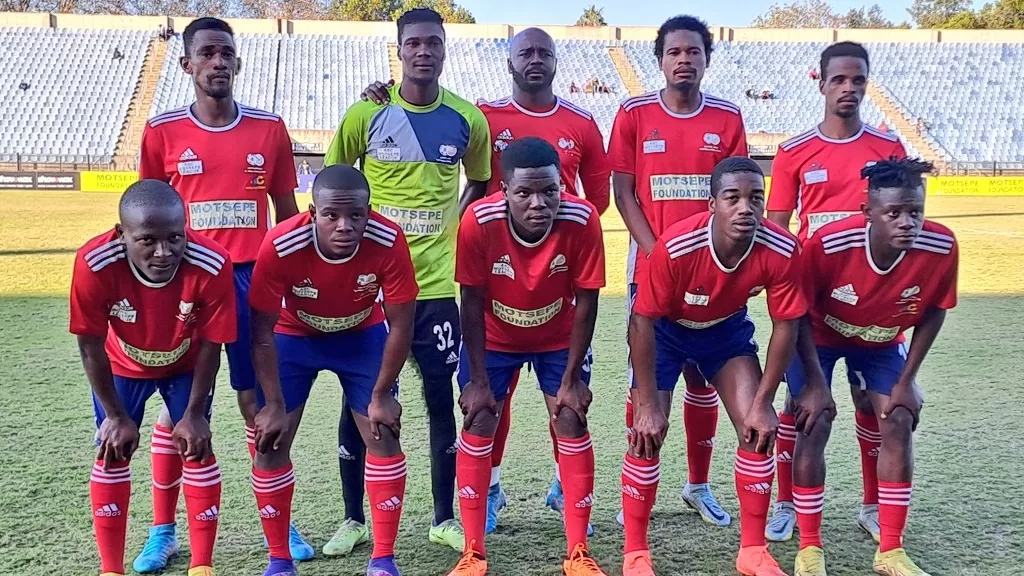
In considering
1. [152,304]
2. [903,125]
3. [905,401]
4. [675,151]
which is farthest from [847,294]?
[903,125]

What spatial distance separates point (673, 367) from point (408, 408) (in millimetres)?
2618

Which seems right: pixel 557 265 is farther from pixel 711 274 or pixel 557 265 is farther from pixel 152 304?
pixel 152 304

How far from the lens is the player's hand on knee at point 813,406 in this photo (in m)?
3.75

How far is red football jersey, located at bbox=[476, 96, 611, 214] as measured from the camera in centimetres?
450

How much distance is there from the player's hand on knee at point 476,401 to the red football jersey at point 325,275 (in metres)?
0.45

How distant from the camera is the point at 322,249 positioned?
3.59 meters

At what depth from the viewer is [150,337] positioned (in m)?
3.47

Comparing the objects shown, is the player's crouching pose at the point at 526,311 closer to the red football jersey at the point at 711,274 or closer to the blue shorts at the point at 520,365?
the blue shorts at the point at 520,365

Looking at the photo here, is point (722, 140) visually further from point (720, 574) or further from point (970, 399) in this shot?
point (970, 399)

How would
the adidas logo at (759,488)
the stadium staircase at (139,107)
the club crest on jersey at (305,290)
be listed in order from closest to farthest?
the club crest on jersey at (305,290), the adidas logo at (759,488), the stadium staircase at (139,107)

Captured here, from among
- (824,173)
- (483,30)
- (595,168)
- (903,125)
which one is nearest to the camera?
(824,173)

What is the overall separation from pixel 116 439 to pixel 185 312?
1.70ft

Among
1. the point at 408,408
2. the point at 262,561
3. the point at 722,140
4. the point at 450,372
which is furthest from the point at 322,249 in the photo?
the point at 408,408

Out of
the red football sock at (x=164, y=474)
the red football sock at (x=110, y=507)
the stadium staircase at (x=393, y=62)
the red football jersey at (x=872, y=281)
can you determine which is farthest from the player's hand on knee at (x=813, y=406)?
the stadium staircase at (x=393, y=62)
